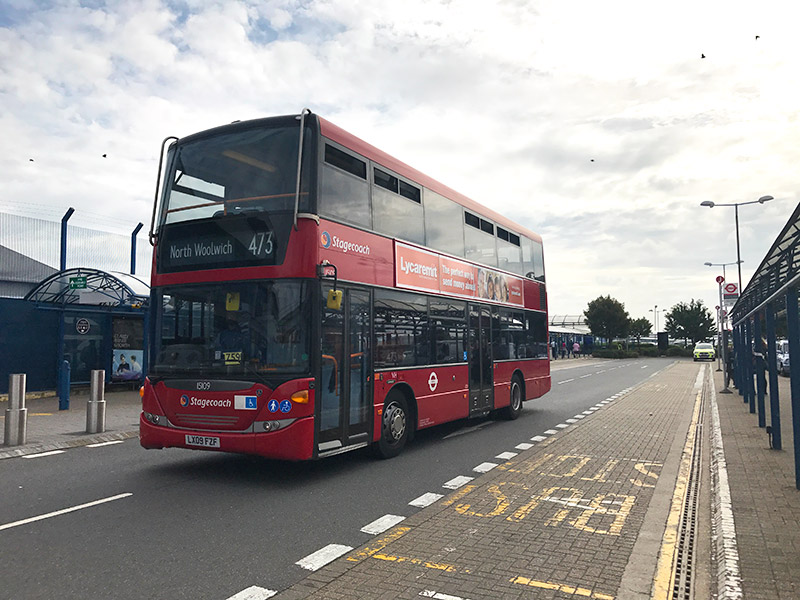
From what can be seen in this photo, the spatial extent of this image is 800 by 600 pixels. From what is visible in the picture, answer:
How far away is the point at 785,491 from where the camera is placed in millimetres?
7004

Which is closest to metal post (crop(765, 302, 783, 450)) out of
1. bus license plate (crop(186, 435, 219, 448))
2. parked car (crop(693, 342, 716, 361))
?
bus license plate (crop(186, 435, 219, 448))

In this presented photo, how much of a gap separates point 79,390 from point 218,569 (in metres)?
15.1

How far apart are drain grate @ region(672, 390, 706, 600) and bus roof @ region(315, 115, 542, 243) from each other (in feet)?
19.5

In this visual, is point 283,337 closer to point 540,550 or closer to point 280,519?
point 280,519

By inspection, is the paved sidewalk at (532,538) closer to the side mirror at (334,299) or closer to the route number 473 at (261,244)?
the side mirror at (334,299)

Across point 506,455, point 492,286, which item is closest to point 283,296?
point 506,455

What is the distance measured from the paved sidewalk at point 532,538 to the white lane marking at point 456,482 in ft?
0.25

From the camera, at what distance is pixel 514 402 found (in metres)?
14.3

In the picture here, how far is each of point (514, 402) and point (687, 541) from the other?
345 inches

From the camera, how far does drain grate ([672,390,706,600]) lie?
14.7ft

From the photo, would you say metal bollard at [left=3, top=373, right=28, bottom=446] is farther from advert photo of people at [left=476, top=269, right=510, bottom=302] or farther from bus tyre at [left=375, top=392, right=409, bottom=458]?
advert photo of people at [left=476, top=269, right=510, bottom=302]

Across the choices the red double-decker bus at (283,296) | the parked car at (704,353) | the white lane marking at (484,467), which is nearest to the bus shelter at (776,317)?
the white lane marking at (484,467)

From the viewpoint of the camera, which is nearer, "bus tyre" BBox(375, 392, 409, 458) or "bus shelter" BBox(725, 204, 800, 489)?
"bus shelter" BBox(725, 204, 800, 489)

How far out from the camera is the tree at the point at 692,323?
83.0 metres
